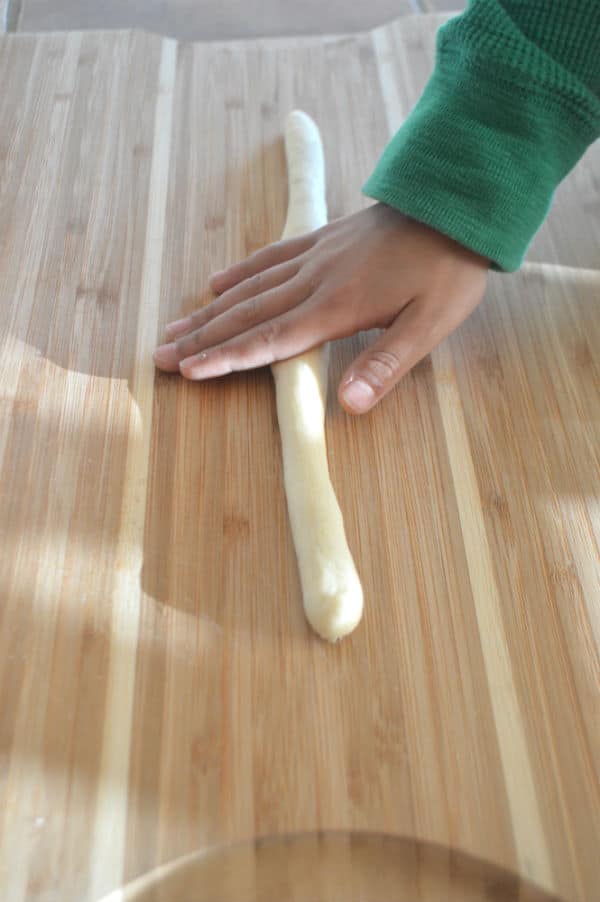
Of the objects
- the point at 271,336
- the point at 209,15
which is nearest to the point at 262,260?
the point at 271,336

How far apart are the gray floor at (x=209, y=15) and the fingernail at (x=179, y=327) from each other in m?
0.92

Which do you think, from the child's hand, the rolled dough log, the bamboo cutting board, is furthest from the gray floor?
the child's hand

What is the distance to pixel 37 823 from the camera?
759mm

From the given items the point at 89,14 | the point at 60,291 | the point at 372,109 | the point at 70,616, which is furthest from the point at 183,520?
the point at 89,14

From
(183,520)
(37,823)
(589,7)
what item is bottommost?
(37,823)

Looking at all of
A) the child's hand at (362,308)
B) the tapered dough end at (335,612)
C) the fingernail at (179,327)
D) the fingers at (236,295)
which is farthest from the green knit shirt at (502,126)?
the tapered dough end at (335,612)

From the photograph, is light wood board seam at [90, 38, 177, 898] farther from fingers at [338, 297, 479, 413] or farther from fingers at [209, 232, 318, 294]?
fingers at [338, 297, 479, 413]

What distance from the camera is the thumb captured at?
3.21ft

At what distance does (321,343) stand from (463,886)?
64 cm

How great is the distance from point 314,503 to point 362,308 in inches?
10.6

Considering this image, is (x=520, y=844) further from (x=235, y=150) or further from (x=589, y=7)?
(x=235, y=150)

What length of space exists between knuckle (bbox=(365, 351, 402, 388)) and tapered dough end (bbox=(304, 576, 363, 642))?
10.5 inches

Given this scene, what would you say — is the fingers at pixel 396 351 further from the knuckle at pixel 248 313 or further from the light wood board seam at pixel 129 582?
the light wood board seam at pixel 129 582

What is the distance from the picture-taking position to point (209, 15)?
5.66 ft
